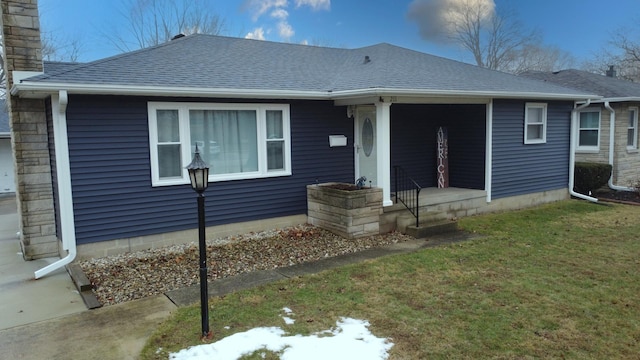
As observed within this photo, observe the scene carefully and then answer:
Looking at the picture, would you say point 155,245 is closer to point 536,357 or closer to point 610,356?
point 536,357

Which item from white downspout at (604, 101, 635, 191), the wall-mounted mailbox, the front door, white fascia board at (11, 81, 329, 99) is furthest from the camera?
white downspout at (604, 101, 635, 191)

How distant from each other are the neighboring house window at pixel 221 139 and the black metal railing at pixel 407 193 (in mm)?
2381

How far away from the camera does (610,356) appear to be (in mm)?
3715

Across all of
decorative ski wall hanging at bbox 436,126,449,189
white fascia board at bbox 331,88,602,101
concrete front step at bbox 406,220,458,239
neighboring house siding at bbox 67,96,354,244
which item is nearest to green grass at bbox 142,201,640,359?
concrete front step at bbox 406,220,458,239

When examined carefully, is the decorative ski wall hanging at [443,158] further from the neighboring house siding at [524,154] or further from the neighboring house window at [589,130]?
the neighboring house window at [589,130]

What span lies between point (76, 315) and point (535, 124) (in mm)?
10204

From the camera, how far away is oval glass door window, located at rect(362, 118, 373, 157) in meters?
9.07

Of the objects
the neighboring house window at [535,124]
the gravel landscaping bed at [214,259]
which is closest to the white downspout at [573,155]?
the neighboring house window at [535,124]

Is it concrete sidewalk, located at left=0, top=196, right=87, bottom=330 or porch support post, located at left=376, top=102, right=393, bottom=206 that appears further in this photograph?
porch support post, located at left=376, top=102, right=393, bottom=206

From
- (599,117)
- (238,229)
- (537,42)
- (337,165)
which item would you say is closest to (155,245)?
(238,229)

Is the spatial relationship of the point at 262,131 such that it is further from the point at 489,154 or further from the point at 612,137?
the point at 612,137

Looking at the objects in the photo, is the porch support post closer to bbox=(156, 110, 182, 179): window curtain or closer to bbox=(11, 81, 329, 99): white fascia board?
bbox=(11, 81, 329, 99): white fascia board

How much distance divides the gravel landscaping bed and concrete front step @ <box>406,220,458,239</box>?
156 mm

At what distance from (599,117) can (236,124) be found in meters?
11.0
